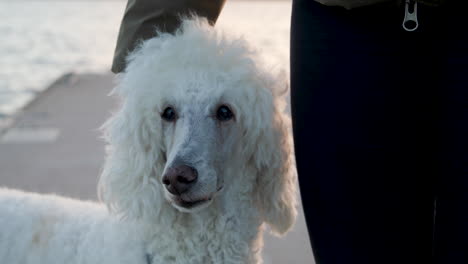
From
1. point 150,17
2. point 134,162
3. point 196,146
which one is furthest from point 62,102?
point 196,146

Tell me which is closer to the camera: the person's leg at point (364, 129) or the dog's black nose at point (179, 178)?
the person's leg at point (364, 129)

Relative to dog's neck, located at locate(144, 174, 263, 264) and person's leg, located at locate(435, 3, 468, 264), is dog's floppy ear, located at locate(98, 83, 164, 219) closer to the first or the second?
dog's neck, located at locate(144, 174, 263, 264)

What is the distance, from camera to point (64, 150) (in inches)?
169

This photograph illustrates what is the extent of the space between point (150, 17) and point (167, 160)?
39 centimetres

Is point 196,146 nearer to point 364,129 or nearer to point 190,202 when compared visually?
point 190,202

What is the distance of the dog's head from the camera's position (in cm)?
174

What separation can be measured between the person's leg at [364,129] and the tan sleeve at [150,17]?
44cm

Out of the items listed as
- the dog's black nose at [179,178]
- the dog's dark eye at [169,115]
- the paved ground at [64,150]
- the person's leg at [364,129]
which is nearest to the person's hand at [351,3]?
the person's leg at [364,129]

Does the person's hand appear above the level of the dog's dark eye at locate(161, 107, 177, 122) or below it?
above

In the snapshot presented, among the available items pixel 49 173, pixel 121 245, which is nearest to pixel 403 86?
pixel 121 245

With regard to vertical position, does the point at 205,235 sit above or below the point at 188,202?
below

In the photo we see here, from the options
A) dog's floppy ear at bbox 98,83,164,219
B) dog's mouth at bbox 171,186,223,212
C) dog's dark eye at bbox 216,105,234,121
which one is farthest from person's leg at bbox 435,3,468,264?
dog's floppy ear at bbox 98,83,164,219

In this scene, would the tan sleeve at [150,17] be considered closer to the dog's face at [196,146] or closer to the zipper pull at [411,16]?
the dog's face at [196,146]

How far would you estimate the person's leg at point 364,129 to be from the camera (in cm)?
125
